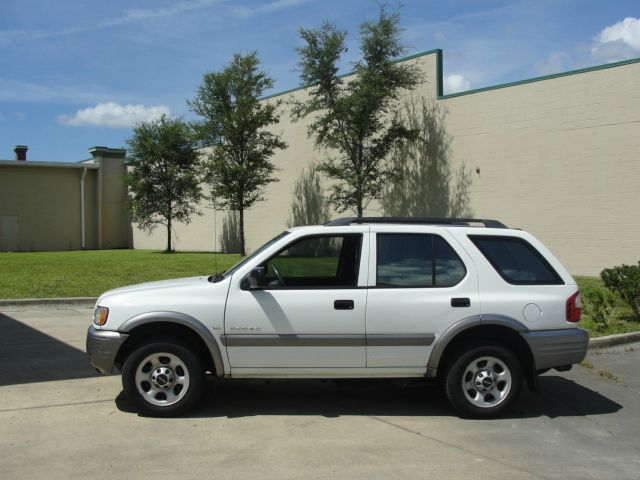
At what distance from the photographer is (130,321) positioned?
19.5 ft

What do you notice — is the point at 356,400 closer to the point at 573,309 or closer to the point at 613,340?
the point at 573,309

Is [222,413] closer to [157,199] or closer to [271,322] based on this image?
[271,322]

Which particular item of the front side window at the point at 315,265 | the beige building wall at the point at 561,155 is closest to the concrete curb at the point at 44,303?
the front side window at the point at 315,265

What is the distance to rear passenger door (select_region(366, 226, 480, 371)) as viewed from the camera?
5984 mm

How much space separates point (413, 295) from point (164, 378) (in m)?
2.34

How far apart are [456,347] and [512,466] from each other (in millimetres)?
Result: 1402

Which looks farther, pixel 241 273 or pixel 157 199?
pixel 157 199

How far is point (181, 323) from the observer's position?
589 centimetres

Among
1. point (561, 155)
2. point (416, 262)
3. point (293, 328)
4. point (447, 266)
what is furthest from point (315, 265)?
point (561, 155)

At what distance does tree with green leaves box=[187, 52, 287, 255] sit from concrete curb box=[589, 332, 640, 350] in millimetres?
20543

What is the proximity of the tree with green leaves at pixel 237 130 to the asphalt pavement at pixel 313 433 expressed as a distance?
21.4 metres

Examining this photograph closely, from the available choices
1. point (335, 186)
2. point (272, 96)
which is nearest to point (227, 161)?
point (272, 96)

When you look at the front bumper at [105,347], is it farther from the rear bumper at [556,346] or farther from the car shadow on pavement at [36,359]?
the rear bumper at [556,346]

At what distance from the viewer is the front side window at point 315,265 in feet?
20.4
